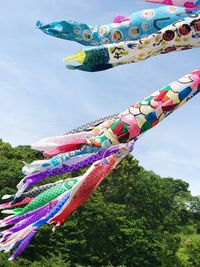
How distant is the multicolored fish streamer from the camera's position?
396 cm

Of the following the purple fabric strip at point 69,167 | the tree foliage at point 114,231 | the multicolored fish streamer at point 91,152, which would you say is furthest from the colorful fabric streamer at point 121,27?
the tree foliage at point 114,231

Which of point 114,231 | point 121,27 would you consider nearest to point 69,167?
point 121,27

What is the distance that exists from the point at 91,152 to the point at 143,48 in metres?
0.90

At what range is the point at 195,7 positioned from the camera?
4348 mm

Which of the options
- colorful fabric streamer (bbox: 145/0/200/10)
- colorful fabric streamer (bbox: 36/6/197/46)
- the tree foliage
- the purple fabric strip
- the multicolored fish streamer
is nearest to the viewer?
the multicolored fish streamer

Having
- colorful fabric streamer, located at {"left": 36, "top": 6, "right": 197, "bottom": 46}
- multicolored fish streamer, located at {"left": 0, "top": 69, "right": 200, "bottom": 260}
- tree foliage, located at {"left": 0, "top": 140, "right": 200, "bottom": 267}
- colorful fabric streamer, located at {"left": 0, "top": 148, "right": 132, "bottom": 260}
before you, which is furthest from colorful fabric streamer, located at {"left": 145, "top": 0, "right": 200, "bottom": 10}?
tree foliage, located at {"left": 0, "top": 140, "right": 200, "bottom": 267}

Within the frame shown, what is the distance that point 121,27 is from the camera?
15.0ft

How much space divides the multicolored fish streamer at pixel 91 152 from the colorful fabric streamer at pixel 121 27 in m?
0.60

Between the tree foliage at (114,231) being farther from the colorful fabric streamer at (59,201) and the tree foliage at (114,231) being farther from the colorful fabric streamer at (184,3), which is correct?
the colorful fabric streamer at (184,3)

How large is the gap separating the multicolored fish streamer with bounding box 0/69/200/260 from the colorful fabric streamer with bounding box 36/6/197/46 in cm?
60

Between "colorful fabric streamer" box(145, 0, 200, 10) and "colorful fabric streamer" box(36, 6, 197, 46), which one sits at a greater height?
"colorful fabric streamer" box(145, 0, 200, 10)

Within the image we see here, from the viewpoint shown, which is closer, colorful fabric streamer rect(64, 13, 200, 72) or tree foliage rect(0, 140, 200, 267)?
colorful fabric streamer rect(64, 13, 200, 72)

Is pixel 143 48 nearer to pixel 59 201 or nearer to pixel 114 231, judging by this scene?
pixel 59 201

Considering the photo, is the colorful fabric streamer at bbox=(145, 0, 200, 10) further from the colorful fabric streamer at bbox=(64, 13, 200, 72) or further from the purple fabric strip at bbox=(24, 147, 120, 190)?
the purple fabric strip at bbox=(24, 147, 120, 190)
